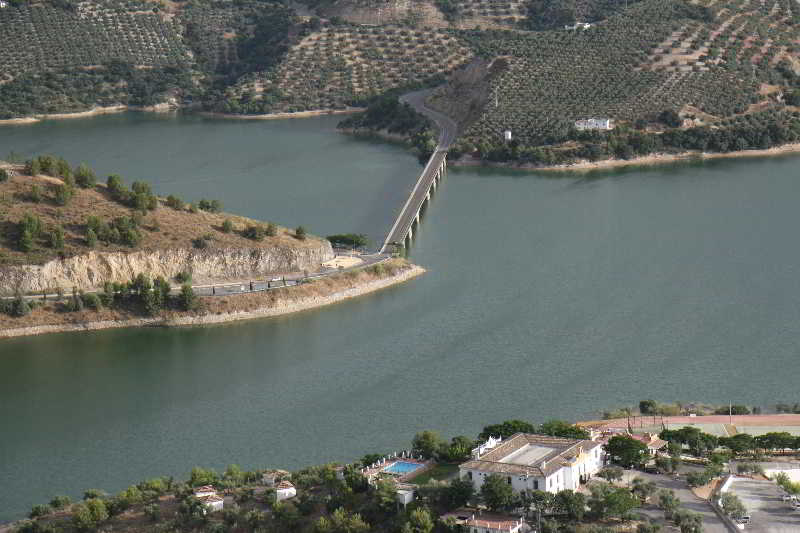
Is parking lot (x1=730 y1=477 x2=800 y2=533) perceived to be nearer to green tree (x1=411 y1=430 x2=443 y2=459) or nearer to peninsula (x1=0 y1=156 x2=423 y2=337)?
green tree (x1=411 y1=430 x2=443 y2=459)

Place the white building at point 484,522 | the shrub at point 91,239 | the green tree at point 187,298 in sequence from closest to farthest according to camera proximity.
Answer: the white building at point 484,522
the green tree at point 187,298
the shrub at point 91,239

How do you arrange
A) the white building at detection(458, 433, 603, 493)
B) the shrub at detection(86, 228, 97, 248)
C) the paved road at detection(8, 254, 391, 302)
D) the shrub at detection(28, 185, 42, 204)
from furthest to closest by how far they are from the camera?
the shrub at detection(28, 185, 42, 204), the shrub at detection(86, 228, 97, 248), the paved road at detection(8, 254, 391, 302), the white building at detection(458, 433, 603, 493)

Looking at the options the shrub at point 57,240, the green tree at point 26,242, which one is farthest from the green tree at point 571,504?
the green tree at point 26,242

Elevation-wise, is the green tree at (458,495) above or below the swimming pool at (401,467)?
above

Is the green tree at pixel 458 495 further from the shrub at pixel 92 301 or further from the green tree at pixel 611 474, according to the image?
the shrub at pixel 92 301

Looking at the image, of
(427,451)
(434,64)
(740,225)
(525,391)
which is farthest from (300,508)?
(434,64)

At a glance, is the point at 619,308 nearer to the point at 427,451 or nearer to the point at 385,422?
the point at 385,422

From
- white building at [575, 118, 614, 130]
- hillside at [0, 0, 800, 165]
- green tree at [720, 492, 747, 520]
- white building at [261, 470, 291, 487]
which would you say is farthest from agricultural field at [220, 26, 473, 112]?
green tree at [720, 492, 747, 520]
